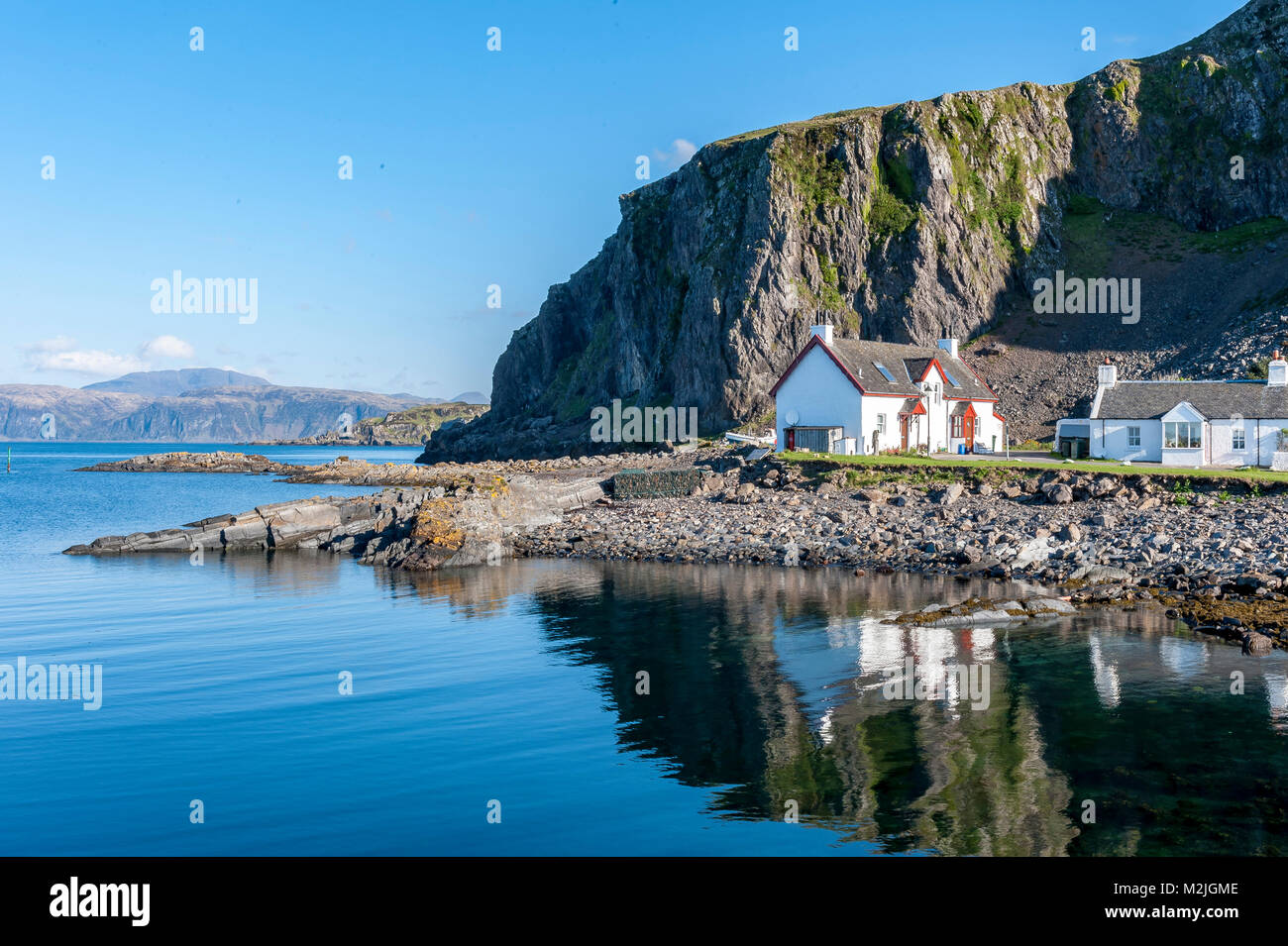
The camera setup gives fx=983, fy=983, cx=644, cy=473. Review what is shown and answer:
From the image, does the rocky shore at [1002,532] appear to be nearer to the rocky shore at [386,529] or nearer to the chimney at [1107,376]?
the rocky shore at [386,529]

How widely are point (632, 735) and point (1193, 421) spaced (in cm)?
4425

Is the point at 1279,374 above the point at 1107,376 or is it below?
below

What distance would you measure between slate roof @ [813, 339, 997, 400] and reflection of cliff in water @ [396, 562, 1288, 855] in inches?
1201

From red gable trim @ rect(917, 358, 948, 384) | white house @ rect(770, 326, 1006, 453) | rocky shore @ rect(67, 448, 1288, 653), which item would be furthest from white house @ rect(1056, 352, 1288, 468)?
red gable trim @ rect(917, 358, 948, 384)

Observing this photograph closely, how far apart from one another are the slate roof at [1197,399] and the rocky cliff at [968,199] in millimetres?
47959

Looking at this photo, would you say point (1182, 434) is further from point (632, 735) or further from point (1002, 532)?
point (632, 735)

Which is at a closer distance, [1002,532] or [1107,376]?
[1002,532]

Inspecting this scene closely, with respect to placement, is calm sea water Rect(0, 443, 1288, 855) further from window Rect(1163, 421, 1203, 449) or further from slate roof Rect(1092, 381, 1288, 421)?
slate roof Rect(1092, 381, 1288, 421)

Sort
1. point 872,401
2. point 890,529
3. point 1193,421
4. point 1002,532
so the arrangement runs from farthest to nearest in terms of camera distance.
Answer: point 872,401, point 1193,421, point 890,529, point 1002,532

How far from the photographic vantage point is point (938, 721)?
1856cm

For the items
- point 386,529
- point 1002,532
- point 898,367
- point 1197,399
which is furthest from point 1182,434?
point 386,529

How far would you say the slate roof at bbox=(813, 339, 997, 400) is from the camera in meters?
59.7
